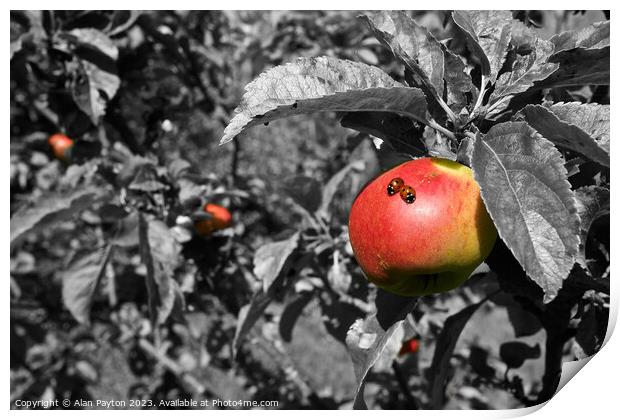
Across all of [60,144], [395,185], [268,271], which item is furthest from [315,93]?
[60,144]


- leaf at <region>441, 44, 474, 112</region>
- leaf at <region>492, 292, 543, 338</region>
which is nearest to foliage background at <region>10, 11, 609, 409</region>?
leaf at <region>492, 292, 543, 338</region>

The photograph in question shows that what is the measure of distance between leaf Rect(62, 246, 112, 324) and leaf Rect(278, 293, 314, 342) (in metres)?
0.31

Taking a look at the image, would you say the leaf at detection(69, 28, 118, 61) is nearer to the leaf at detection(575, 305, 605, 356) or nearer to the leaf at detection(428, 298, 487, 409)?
the leaf at detection(428, 298, 487, 409)

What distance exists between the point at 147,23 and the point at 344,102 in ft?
2.89

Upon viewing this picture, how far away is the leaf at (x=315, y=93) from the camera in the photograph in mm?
545

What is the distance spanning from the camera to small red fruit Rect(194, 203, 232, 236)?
1203 mm

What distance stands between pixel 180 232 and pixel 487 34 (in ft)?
2.13

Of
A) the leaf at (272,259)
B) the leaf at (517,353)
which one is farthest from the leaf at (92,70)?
the leaf at (517,353)

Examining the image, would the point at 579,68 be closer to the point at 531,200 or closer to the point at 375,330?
the point at 531,200

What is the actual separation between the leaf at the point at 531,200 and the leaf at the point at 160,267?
0.63 metres

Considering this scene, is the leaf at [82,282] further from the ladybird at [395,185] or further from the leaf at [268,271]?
the ladybird at [395,185]

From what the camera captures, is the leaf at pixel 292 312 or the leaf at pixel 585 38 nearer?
the leaf at pixel 585 38

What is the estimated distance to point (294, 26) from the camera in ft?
5.75
